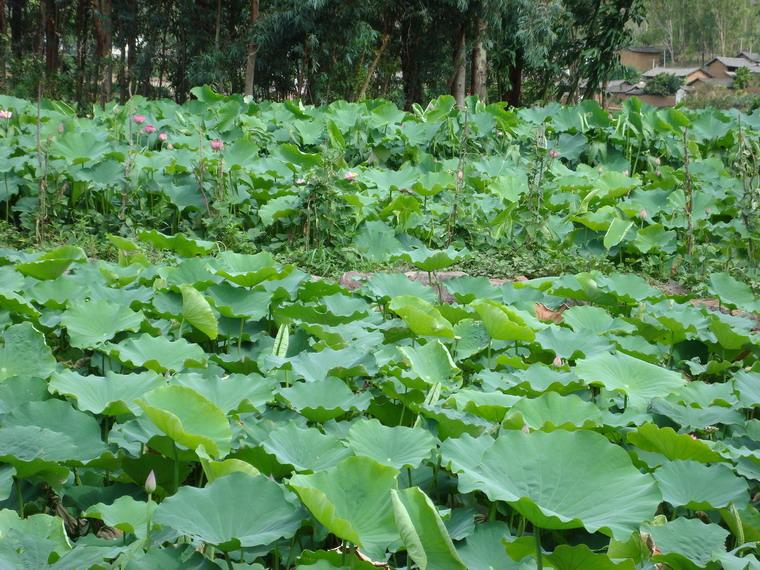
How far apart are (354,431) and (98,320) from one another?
3.59 ft

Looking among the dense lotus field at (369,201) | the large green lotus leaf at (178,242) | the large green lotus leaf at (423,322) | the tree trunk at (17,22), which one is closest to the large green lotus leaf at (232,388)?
the large green lotus leaf at (423,322)

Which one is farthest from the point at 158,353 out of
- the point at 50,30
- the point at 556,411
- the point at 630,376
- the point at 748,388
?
the point at 50,30

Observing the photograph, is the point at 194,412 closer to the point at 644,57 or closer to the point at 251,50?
the point at 251,50

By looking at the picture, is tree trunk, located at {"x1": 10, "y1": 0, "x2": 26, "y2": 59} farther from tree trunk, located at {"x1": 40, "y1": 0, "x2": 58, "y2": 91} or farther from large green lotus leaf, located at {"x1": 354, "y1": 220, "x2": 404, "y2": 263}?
large green lotus leaf, located at {"x1": 354, "y1": 220, "x2": 404, "y2": 263}

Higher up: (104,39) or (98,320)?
(104,39)

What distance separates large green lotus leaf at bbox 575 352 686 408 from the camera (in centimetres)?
236

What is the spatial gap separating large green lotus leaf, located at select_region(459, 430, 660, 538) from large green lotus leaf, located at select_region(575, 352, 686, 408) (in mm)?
610

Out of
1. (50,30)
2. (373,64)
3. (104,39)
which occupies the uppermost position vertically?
(50,30)

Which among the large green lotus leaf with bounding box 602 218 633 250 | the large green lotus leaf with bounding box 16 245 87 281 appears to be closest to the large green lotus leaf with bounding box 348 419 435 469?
the large green lotus leaf with bounding box 16 245 87 281

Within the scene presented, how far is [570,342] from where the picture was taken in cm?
273

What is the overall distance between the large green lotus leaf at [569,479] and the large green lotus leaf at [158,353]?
38.3 inches

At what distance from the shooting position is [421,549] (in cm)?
146

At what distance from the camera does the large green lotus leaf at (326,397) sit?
2.14 metres

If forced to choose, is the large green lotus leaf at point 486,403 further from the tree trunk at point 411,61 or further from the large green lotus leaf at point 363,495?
the tree trunk at point 411,61
